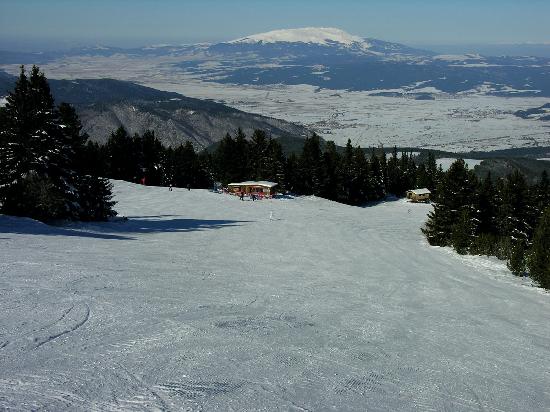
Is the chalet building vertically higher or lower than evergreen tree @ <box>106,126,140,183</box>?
lower

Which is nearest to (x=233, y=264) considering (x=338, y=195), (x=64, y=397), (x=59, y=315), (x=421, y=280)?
(x=421, y=280)

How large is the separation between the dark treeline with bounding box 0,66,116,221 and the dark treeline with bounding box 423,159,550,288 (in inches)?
957

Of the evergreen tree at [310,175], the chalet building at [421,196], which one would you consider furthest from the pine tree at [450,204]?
the chalet building at [421,196]

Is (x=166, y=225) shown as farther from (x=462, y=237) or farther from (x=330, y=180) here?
(x=330, y=180)

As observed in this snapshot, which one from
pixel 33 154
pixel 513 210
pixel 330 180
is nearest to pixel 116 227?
pixel 33 154

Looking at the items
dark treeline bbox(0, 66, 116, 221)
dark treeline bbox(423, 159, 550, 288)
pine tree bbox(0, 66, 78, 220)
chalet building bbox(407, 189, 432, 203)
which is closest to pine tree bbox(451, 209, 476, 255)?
dark treeline bbox(423, 159, 550, 288)

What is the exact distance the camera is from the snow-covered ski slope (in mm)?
8094

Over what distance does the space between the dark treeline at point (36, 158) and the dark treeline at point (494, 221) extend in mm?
24303

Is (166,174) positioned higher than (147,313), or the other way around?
(147,313)

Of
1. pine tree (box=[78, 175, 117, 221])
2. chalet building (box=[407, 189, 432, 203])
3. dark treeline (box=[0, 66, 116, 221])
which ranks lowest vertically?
chalet building (box=[407, 189, 432, 203])

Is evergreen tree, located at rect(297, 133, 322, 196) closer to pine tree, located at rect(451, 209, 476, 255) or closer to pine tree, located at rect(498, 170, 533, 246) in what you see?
pine tree, located at rect(498, 170, 533, 246)

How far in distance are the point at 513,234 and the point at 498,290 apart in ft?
96.6

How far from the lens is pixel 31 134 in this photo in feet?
93.6

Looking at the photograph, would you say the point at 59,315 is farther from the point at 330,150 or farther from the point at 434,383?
the point at 330,150
